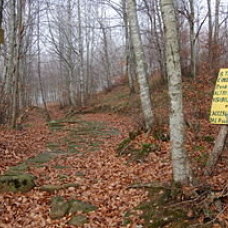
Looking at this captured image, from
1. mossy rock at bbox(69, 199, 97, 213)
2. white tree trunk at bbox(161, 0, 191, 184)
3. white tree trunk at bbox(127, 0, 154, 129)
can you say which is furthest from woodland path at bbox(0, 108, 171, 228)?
white tree trunk at bbox(127, 0, 154, 129)

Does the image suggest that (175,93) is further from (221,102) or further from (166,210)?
(166,210)

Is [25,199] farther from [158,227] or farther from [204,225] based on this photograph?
[204,225]

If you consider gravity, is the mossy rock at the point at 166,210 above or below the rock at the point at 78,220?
above

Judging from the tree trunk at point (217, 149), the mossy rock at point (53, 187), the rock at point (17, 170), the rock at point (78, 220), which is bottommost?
the rock at point (78, 220)

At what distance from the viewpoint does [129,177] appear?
586 cm

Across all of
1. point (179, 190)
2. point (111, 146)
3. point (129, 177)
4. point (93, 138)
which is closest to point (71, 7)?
point (93, 138)

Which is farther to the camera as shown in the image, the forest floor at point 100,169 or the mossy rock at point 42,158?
the mossy rock at point 42,158

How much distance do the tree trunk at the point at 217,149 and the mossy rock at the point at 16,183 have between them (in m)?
3.54

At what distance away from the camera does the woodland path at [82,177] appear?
14.7 feet

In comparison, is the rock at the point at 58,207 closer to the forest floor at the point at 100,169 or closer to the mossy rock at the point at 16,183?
the forest floor at the point at 100,169

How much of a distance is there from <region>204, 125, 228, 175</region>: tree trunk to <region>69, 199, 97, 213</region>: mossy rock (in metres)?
2.16

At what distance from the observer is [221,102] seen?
4496 millimetres

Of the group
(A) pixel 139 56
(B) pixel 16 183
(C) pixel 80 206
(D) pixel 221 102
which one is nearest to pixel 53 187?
(B) pixel 16 183

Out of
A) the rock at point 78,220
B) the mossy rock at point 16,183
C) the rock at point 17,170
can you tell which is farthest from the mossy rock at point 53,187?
the rock at point 78,220
